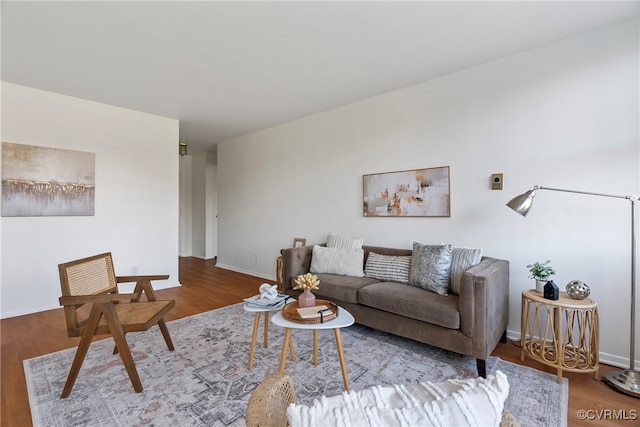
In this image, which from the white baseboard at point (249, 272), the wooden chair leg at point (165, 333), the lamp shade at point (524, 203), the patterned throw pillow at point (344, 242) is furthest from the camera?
the white baseboard at point (249, 272)

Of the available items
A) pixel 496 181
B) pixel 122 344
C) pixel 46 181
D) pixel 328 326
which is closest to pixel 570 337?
pixel 496 181

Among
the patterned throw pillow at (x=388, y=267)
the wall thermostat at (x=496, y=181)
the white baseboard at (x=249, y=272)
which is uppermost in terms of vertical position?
the wall thermostat at (x=496, y=181)

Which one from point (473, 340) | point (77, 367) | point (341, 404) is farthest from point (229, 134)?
point (341, 404)

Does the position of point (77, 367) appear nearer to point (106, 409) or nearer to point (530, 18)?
point (106, 409)

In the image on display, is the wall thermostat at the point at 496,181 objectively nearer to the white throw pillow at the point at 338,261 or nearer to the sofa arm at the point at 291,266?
the white throw pillow at the point at 338,261

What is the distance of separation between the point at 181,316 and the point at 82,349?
4.64 feet

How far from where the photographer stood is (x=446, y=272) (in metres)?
2.56

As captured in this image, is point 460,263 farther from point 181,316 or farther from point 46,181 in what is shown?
point 46,181

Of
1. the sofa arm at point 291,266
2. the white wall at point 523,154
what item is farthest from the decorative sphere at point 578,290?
the sofa arm at point 291,266

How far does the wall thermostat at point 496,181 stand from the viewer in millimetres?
2707

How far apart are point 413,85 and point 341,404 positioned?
11.2ft

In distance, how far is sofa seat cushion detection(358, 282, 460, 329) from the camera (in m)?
2.18

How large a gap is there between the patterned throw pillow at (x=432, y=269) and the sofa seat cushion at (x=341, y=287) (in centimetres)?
45

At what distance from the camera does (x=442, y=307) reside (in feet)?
7.27
